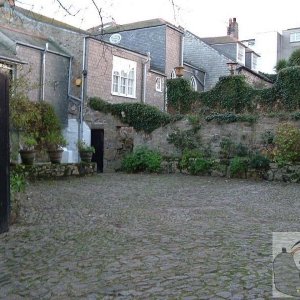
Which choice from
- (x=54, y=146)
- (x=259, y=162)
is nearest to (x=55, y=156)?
(x=54, y=146)

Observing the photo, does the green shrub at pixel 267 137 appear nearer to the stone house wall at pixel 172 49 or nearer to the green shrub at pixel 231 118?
the green shrub at pixel 231 118

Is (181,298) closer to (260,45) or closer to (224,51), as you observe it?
(224,51)

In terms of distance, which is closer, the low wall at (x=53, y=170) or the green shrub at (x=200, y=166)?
the low wall at (x=53, y=170)

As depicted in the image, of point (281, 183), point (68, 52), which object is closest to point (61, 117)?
point (68, 52)

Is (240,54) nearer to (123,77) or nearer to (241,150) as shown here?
(123,77)

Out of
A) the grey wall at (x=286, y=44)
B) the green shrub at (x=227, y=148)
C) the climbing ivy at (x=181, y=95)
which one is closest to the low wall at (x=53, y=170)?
the green shrub at (x=227, y=148)

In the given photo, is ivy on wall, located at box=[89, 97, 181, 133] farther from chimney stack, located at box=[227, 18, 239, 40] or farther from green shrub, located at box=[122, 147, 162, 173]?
chimney stack, located at box=[227, 18, 239, 40]

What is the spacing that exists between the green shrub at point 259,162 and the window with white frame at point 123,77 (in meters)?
9.13

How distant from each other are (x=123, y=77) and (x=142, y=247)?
17.9 metres

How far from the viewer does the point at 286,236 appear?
6109mm

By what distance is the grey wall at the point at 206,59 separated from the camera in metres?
31.5

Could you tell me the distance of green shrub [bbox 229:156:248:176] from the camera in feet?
53.8

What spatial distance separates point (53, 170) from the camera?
15.4 m

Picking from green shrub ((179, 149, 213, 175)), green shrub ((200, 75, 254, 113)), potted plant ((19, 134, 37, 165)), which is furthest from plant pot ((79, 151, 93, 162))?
green shrub ((200, 75, 254, 113))
